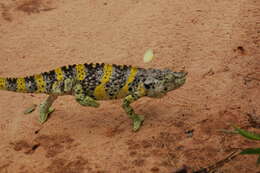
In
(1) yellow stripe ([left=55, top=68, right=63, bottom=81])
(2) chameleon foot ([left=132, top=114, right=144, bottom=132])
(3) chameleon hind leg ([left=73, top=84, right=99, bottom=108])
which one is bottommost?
(2) chameleon foot ([left=132, top=114, right=144, bottom=132])

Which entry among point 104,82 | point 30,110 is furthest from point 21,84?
point 104,82

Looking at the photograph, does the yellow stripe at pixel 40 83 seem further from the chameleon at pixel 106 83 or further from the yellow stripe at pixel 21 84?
the yellow stripe at pixel 21 84

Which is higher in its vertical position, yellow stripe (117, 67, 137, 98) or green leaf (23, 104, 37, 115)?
yellow stripe (117, 67, 137, 98)

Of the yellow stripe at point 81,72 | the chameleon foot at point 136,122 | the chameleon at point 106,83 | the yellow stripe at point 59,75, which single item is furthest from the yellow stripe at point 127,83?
the yellow stripe at point 59,75

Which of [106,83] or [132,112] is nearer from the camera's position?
[106,83]

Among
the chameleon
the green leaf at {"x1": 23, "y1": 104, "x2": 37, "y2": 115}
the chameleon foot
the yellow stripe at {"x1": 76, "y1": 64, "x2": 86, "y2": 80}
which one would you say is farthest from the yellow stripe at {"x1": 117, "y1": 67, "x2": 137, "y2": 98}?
the green leaf at {"x1": 23, "y1": 104, "x2": 37, "y2": 115}

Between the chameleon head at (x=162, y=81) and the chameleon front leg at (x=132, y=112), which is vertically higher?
the chameleon head at (x=162, y=81)

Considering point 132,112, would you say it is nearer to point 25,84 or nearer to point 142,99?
point 142,99

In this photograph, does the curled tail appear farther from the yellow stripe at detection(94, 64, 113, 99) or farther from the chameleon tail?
the yellow stripe at detection(94, 64, 113, 99)

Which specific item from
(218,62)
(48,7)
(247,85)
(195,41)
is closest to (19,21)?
(48,7)
